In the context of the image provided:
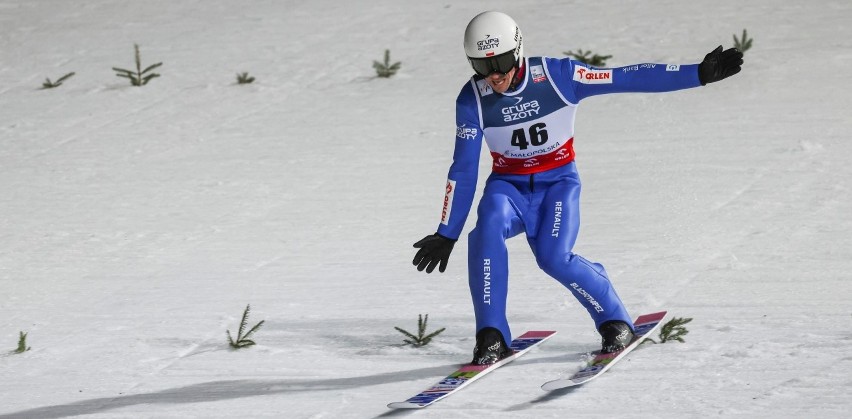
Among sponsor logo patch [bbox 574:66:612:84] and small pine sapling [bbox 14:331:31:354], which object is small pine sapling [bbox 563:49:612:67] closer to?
sponsor logo patch [bbox 574:66:612:84]

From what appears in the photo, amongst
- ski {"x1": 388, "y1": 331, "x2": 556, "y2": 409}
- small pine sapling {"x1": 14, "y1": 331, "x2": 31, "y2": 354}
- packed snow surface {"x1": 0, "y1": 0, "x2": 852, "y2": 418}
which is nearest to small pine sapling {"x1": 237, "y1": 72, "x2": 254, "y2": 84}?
packed snow surface {"x1": 0, "y1": 0, "x2": 852, "y2": 418}

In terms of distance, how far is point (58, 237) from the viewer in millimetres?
9531

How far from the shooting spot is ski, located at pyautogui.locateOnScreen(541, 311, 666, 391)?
5.77 meters

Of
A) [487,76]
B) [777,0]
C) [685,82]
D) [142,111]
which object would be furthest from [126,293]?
[777,0]

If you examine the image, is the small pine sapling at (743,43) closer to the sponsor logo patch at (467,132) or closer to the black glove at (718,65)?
the black glove at (718,65)

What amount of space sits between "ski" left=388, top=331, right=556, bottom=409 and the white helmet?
1.31 meters

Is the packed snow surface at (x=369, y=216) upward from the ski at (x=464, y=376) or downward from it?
upward

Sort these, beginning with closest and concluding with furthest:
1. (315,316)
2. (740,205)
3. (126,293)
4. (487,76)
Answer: (487,76) < (315,316) < (126,293) < (740,205)

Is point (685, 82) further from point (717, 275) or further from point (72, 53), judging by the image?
point (72, 53)

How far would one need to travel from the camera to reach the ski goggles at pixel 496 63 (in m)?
6.04

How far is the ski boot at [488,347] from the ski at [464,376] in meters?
0.03

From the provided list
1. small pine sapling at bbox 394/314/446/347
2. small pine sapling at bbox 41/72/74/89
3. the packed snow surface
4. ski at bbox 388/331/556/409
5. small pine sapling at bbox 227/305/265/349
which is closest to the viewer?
ski at bbox 388/331/556/409

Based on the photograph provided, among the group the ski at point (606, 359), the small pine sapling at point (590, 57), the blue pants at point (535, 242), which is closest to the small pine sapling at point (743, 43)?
the small pine sapling at point (590, 57)

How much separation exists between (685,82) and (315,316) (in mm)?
2467
